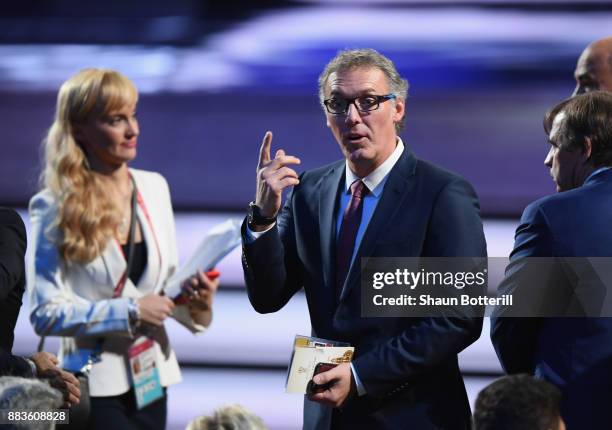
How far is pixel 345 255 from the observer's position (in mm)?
2965

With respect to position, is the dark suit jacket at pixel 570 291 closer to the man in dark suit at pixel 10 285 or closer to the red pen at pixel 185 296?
the red pen at pixel 185 296

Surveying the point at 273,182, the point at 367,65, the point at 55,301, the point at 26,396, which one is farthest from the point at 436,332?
the point at 55,301

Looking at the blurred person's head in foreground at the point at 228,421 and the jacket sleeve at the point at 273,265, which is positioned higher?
the jacket sleeve at the point at 273,265

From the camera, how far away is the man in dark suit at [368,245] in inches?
112

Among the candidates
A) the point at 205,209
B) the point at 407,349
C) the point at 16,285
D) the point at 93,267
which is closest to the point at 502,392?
the point at 407,349

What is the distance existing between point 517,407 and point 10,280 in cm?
148

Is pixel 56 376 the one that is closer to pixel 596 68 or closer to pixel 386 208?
pixel 386 208

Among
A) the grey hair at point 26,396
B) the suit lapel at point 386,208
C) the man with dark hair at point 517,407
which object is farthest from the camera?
the suit lapel at point 386,208

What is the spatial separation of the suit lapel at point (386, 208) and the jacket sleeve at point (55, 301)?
0.98m

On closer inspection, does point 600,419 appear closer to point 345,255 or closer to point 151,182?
point 345,255

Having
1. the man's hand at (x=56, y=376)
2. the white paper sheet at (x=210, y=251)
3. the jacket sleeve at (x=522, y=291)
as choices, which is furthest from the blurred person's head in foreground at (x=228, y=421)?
the white paper sheet at (x=210, y=251)

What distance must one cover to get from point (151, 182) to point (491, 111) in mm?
1511

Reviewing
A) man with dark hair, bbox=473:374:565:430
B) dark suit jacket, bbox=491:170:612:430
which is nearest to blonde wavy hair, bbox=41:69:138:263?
dark suit jacket, bbox=491:170:612:430

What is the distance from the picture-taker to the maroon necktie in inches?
117
